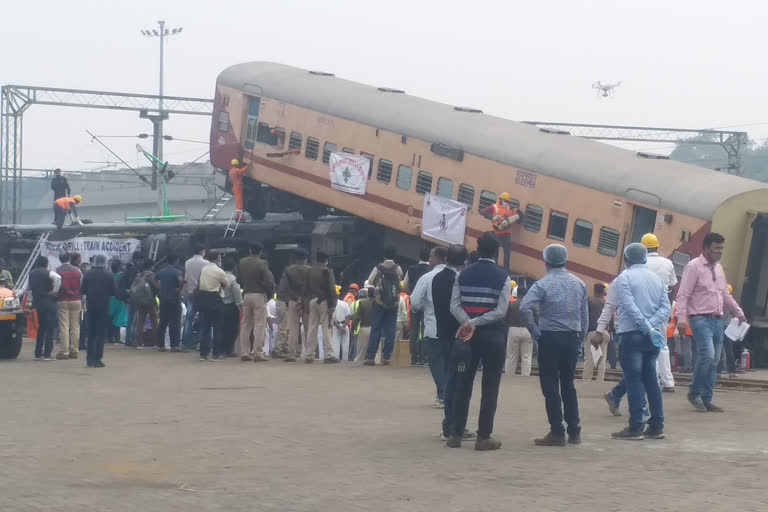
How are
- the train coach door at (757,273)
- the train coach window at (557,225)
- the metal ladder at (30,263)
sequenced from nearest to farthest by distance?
the train coach door at (757,273) < the train coach window at (557,225) < the metal ladder at (30,263)

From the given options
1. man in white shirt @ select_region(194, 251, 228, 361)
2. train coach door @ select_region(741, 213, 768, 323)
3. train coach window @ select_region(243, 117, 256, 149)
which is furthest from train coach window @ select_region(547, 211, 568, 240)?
train coach window @ select_region(243, 117, 256, 149)

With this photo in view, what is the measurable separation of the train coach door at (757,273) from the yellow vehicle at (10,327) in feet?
38.2

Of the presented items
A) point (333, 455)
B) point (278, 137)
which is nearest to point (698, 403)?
point (333, 455)

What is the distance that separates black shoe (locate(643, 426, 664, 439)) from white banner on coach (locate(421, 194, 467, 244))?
13430mm

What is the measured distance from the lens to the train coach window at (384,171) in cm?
2503

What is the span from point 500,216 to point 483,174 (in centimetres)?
127

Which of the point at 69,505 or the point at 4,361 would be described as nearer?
the point at 69,505

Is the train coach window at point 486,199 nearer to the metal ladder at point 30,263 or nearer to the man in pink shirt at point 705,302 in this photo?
the metal ladder at point 30,263

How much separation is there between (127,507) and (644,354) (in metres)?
5.04

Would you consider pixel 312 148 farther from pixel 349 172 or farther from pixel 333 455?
pixel 333 455

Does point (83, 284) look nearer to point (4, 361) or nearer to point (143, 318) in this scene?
point (4, 361)

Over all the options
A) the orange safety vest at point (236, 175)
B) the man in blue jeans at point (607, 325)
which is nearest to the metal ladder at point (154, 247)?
the orange safety vest at point (236, 175)

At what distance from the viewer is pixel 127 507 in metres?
7.05

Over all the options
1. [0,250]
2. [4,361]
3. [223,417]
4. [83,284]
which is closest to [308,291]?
[83,284]
